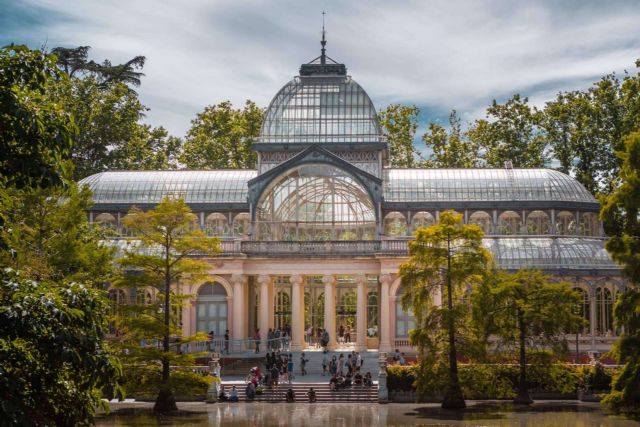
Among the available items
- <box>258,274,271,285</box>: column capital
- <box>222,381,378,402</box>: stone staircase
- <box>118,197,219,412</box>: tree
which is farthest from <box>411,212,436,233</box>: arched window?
<box>118,197,219,412</box>: tree

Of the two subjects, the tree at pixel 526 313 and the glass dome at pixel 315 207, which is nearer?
the tree at pixel 526 313

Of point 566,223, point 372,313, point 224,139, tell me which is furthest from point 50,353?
point 224,139

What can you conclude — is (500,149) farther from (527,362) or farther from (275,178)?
(527,362)

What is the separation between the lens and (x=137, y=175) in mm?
73312

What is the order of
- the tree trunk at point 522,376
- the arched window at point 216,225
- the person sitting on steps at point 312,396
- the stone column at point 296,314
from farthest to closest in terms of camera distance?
the arched window at point 216,225 → the stone column at point 296,314 → the person sitting on steps at point 312,396 → the tree trunk at point 522,376

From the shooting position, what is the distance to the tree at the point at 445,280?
4500 cm

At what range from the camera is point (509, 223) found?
68.8 m

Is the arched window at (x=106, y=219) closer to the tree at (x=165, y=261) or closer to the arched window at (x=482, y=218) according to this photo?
the tree at (x=165, y=261)

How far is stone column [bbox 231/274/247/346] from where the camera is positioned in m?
63.0

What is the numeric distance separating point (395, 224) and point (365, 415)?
1074 inches

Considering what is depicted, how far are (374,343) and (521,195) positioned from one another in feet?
52.1

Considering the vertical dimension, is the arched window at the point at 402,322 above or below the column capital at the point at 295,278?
below

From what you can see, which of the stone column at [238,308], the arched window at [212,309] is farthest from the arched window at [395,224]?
the arched window at [212,309]

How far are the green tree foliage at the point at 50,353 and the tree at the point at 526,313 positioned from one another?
1257 inches
